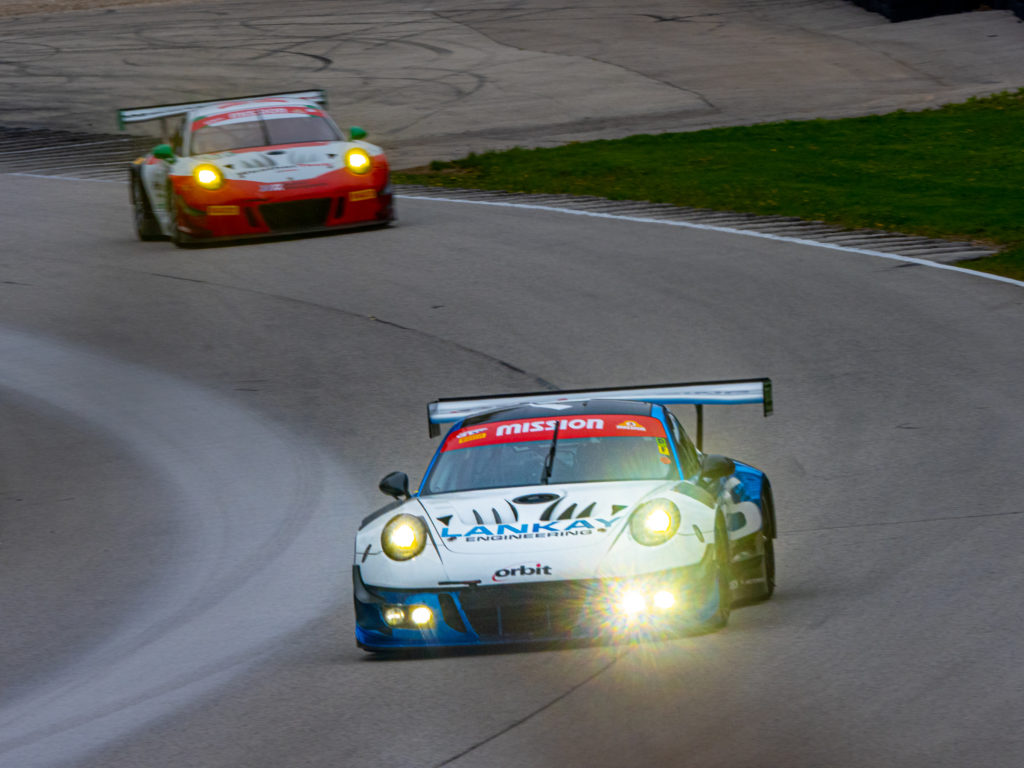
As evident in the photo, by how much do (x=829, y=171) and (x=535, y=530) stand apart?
1687 centimetres

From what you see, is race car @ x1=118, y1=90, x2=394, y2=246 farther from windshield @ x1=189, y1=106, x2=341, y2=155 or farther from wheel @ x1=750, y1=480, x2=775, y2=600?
wheel @ x1=750, y1=480, x2=775, y2=600

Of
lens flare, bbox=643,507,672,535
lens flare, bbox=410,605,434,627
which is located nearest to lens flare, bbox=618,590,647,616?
lens flare, bbox=643,507,672,535

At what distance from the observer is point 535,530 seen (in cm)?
745

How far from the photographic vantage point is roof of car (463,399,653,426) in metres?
8.70

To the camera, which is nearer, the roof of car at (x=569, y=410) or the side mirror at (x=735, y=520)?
the side mirror at (x=735, y=520)

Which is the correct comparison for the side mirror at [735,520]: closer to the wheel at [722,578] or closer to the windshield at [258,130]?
the wheel at [722,578]

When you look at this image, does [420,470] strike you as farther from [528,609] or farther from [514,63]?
[514,63]

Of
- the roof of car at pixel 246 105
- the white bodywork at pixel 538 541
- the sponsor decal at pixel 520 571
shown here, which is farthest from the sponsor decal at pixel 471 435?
the roof of car at pixel 246 105

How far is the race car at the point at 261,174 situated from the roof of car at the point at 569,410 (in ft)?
32.9

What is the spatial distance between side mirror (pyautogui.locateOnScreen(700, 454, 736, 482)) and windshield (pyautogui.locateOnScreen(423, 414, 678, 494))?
0.48ft

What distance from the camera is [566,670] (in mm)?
7105

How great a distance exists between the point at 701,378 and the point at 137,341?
550 centimetres

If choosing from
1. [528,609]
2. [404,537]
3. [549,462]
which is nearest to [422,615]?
[404,537]

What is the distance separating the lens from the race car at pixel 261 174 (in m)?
18.5
